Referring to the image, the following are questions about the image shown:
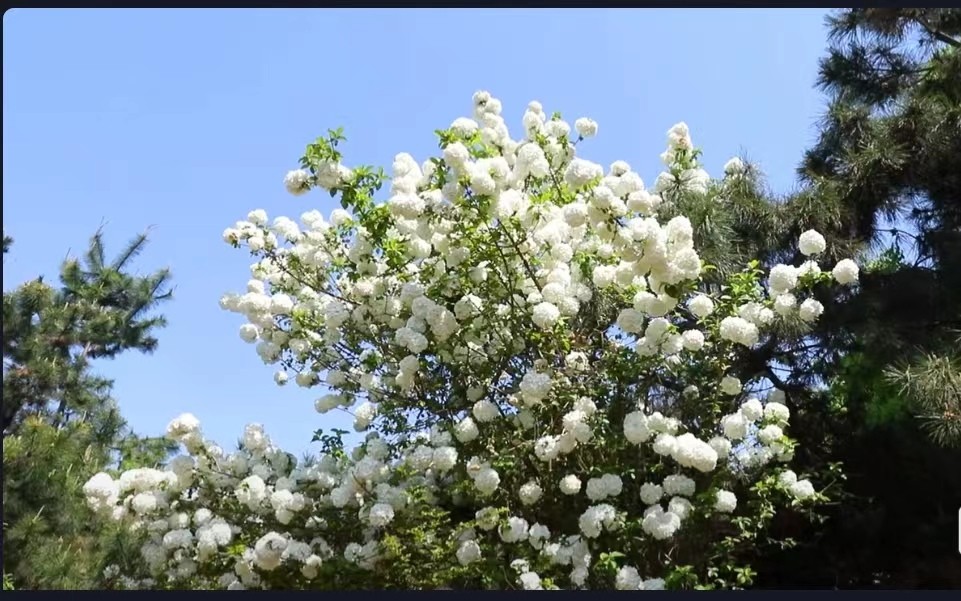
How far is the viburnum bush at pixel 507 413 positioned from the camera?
2.88m

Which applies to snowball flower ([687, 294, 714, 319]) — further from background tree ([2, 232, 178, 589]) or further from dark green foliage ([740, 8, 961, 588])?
background tree ([2, 232, 178, 589])

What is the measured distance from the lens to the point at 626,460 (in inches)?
121

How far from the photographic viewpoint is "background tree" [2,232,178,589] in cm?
423

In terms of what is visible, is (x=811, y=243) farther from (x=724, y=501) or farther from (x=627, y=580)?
(x=627, y=580)

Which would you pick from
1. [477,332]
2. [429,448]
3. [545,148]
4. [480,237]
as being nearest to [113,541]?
[429,448]

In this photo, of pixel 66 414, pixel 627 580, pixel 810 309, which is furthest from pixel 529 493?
pixel 66 414

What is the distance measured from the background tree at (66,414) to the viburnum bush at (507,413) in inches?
39.8

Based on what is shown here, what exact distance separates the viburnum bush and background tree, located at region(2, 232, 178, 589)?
1.01m

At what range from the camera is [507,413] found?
10.5 ft

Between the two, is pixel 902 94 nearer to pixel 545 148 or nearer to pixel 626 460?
pixel 545 148

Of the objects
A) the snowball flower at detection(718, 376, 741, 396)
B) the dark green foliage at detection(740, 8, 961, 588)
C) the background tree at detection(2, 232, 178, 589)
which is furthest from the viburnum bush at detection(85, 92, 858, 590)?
the background tree at detection(2, 232, 178, 589)

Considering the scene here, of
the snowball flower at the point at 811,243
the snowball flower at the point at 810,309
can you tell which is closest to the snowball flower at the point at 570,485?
the snowball flower at the point at 810,309

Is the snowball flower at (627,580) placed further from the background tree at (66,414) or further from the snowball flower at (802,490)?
the background tree at (66,414)

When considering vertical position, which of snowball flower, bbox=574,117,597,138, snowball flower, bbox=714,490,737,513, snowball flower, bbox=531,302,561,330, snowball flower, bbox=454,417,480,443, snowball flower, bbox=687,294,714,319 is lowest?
snowball flower, bbox=714,490,737,513
